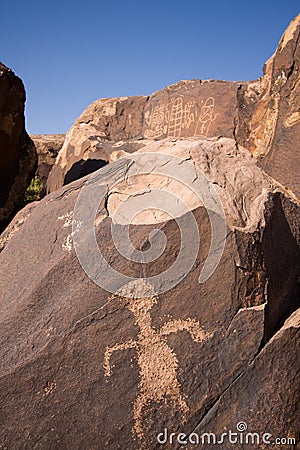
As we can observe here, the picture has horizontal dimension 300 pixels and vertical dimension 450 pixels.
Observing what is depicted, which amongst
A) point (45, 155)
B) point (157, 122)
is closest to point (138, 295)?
point (157, 122)

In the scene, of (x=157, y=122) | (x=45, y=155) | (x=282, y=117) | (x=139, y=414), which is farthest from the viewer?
(x=45, y=155)

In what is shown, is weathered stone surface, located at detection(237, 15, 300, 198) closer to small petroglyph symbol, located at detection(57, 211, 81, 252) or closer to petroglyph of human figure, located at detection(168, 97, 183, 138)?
petroglyph of human figure, located at detection(168, 97, 183, 138)

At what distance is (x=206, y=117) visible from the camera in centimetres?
613

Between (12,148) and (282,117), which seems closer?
(12,148)

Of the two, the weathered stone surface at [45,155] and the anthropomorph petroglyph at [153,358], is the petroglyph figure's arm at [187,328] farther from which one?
the weathered stone surface at [45,155]

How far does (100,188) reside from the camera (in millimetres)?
2113

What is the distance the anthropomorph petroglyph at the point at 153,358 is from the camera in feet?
5.73

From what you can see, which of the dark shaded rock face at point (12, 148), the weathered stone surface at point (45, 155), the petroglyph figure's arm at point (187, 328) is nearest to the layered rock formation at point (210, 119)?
the weathered stone surface at point (45, 155)

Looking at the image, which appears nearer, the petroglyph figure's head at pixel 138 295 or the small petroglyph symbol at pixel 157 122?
the petroglyph figure's head at pixel 138 295

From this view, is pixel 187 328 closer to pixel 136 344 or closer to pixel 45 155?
pixel 136 344

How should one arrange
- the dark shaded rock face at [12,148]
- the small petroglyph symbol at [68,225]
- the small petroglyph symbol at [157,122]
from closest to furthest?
the small petroglyph symbol at [68,225] < the dark shaded rock face at [12,148] < the small petroglyph symbol at [157,122]

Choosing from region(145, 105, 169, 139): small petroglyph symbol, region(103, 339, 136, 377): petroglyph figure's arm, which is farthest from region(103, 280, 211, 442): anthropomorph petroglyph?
region(145, 105, 169, 139): small petroglyph symbol

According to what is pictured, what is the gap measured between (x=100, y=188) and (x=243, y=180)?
625 mm

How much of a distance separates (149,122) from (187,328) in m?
5.23
